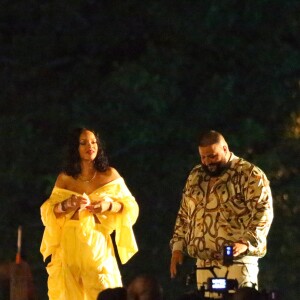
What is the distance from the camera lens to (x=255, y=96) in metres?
12.5

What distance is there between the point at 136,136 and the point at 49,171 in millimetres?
961

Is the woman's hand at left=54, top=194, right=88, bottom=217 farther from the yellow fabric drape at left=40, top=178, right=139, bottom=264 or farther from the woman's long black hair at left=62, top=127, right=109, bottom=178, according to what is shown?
the woman's long black hair at left=62, top=127, right=109, bottom=178

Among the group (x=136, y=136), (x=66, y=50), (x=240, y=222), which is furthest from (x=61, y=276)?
(x=66, y=50)

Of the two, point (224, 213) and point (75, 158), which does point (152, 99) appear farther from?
point (224, 213)

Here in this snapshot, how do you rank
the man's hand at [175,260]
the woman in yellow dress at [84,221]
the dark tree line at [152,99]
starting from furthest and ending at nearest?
1. the dark tree line at [152,99]
2. the woman in yellow dress at [84,221]
3. the man's hand at [175,260]

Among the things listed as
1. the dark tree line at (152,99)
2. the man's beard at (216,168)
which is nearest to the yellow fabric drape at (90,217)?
the man's beard at (216,168)

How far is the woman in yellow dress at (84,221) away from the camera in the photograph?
8.24 m

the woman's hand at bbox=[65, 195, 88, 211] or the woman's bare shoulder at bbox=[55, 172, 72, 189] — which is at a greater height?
the woman's bare shoulder at bbox=[55, 172, 72, 189]

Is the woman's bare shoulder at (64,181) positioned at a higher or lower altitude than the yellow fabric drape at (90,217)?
higher

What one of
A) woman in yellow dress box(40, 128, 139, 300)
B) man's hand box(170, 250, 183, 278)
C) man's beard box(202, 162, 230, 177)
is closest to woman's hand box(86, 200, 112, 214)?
woman in yellow dress box(40, 128, 139, 300)

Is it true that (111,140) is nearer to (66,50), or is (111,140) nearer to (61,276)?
(66,50)

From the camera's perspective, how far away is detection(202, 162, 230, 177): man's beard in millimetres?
7508

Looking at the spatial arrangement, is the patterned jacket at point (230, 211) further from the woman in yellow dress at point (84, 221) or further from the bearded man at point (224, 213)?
the woman in yellow dress at point (84, 221)

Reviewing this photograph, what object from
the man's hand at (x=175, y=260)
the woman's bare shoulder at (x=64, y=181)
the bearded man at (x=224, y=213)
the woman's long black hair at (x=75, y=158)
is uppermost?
the woman's long black hair at (x=75, y=158)
